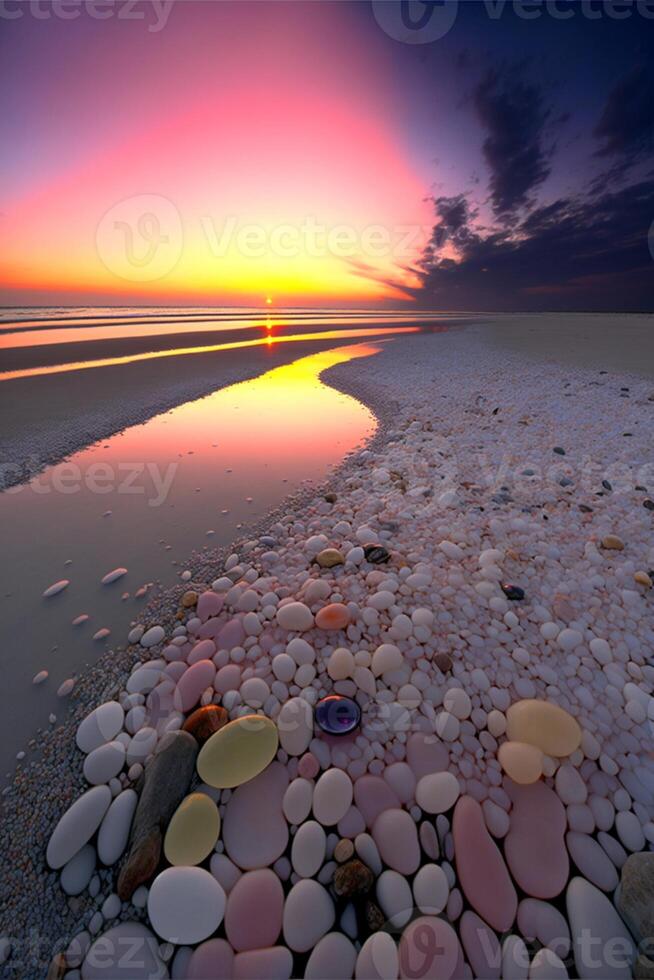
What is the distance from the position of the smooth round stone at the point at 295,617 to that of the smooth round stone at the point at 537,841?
1.37 m

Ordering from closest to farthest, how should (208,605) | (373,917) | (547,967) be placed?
(547,967)
(373,917)
(208,605)

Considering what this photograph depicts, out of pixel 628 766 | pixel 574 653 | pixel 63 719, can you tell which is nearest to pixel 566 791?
pixel 628 766

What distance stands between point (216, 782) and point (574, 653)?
7.18 feet

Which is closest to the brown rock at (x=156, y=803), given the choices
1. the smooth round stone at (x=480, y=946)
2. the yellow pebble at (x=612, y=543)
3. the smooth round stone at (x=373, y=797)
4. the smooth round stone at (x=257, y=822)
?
the smooth round stone at (x=257, y=822)

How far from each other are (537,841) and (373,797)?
0.70m

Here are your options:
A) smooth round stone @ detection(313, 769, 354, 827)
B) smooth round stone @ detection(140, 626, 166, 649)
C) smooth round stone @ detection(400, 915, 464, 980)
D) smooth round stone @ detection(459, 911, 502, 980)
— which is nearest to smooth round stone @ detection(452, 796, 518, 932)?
smooth round stone @ detection(459, 911, 502, 980)

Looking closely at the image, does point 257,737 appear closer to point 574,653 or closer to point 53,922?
point 53,922

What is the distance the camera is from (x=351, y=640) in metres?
2.54

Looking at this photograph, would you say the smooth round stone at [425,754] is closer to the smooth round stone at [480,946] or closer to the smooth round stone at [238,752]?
the smooth round stone at [480,946]

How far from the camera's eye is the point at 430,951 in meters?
1.36

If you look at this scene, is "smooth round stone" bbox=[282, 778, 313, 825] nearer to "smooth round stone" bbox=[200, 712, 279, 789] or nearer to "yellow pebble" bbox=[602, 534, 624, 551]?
"smooth round stone" bbox=[200, 712, 279, 789]

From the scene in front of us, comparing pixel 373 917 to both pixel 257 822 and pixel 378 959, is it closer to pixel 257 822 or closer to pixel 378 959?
pixel 378 959

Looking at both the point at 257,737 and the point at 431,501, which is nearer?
the point at 257,737

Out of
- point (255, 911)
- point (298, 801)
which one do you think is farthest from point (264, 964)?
point (298, 801)
